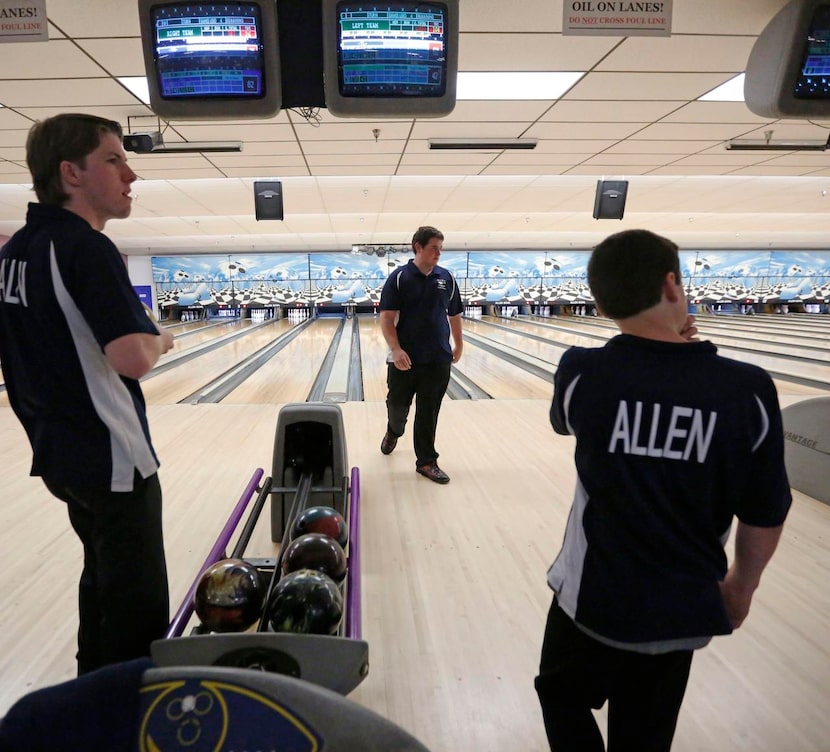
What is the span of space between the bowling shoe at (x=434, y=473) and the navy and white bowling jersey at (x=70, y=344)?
1.96 meters

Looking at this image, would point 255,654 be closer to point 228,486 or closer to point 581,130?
point 228,486

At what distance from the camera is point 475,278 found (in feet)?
52.0

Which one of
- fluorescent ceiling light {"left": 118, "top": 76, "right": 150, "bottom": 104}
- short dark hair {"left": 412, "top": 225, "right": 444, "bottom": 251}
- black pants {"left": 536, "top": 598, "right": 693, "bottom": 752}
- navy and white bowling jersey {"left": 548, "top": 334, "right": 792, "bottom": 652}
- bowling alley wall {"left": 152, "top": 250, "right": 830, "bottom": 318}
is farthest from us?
bowling alley wall {"left": 152, "top": 250, "right": 830, "bottom": 318}

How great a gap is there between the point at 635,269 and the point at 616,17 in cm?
179

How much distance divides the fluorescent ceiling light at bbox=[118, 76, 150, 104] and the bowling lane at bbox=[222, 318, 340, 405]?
2562 mm

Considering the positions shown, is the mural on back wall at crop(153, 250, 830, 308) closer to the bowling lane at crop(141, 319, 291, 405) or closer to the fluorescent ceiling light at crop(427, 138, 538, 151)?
the bowling lane at crop(141, 319, 291, 405)

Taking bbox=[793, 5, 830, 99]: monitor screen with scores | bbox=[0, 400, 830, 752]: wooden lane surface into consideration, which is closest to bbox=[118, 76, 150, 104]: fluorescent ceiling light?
bbox=[0, 400, 830, 752]: wooden lane surface

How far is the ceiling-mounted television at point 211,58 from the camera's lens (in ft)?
6.83

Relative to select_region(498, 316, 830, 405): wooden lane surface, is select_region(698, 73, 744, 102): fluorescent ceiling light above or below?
above

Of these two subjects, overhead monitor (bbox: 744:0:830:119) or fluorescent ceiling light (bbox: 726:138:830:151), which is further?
fluorescent ceiling light (bbox: 726:138:830:151)

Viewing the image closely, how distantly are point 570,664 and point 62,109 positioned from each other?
4.17 metres

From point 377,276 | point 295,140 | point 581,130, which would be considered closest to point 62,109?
point 295,140

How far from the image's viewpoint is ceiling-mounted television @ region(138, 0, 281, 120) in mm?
2082

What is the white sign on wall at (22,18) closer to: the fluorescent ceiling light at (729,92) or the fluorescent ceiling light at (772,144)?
the fluorescent ceiling light at (729,92)
